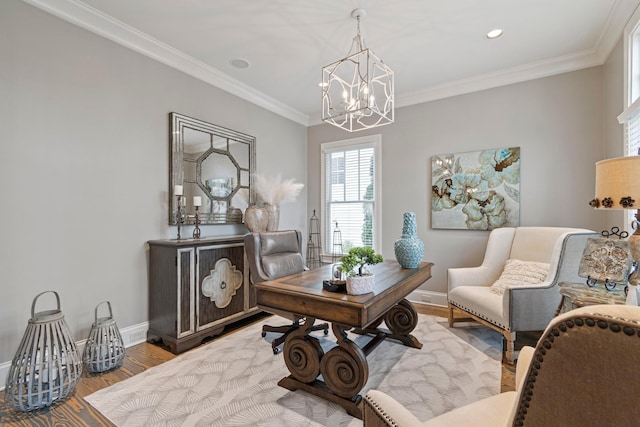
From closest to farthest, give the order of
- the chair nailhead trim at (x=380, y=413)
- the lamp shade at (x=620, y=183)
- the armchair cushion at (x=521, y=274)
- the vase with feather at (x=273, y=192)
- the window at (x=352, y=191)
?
the chair nailhead trim at (x=380, y=413), the lamp shade at (x=620, y=183), the armchair cushion at (x=521, y=274), the vase with feather at (x=273, y=192), the window at (x=352, y=191)

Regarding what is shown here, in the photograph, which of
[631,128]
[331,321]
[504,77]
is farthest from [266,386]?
[504,77]

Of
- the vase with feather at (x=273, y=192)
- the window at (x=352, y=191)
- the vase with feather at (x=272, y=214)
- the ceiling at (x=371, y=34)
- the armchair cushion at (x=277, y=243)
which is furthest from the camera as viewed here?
the window at (x=352, y=191)

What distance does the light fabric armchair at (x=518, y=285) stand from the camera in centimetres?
223

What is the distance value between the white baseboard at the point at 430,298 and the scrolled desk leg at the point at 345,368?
225cm

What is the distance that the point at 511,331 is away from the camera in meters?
2.26

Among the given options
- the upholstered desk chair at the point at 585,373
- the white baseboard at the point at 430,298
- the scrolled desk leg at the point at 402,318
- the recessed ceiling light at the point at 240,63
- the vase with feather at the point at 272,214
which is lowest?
the white baseboard at the point at 430,298

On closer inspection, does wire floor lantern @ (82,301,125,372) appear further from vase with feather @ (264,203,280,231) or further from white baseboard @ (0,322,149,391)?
vase with feather @ (264,203,280,231)

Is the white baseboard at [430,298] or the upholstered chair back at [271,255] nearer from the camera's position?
the upholstered chair back at [271,255]

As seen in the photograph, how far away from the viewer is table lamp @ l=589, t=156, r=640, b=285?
154cm

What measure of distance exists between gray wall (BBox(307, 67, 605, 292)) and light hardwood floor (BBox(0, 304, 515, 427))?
5.82ft

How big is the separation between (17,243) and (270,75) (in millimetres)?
2784

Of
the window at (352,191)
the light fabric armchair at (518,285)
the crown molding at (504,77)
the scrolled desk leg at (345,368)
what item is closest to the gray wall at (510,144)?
the crown molding at (504,77)

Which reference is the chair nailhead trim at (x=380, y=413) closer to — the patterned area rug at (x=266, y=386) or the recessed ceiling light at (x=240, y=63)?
the patterned area rug at (x=266, y=386)

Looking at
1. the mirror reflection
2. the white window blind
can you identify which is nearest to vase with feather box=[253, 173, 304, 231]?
the mirror reflection
